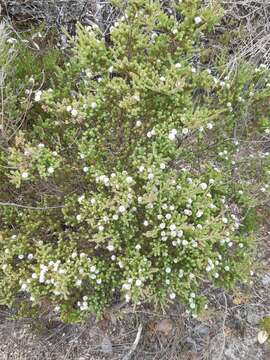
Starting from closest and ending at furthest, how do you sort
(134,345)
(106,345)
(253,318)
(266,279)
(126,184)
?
(126,184), (134,345), (106,345), (253,318), (266,279)

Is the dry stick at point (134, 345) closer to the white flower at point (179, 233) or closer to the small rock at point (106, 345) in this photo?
the small rock at point (106, 345)

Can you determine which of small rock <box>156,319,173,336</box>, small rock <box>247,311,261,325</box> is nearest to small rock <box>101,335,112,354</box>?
small rock <box>156,319,173,336</box>

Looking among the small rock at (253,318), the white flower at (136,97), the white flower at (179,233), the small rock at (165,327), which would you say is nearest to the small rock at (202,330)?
the small rock at (165,327)

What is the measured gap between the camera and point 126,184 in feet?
6.92

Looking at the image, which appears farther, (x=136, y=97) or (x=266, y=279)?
(x=266, y=279)

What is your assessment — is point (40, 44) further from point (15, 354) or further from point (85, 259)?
point (15, 354)

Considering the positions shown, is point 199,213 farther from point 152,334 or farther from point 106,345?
point 106,345

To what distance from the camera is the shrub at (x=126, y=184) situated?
2150 millimetres

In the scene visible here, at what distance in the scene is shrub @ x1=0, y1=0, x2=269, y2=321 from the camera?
215 centimetres

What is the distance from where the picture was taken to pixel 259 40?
3383 millimetres

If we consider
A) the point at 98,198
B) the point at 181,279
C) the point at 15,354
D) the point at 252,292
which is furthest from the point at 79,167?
the point at 252,292

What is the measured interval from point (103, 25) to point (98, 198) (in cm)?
194

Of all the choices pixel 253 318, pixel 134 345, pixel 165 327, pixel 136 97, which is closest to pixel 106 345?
pixel 134 345

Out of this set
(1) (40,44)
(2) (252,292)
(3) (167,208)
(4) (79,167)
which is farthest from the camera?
(1) (40,44)
